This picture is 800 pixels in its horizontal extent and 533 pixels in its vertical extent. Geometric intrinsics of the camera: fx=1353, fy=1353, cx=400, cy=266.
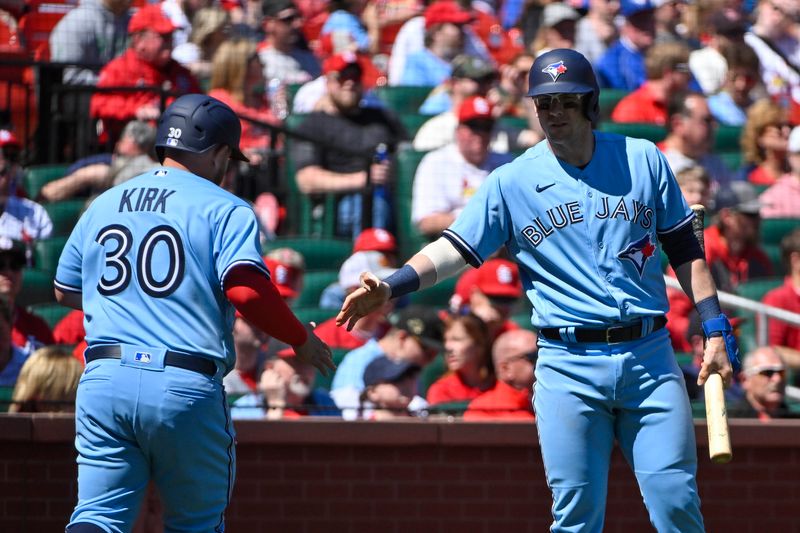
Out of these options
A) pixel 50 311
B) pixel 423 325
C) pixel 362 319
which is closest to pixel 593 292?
pixel 423 325

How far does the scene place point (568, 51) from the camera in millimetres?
4500

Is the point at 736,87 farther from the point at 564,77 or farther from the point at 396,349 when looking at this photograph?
the point at 564,77

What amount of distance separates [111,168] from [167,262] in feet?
11.9

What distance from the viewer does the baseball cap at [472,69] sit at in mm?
8805

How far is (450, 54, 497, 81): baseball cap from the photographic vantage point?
880 centimetres

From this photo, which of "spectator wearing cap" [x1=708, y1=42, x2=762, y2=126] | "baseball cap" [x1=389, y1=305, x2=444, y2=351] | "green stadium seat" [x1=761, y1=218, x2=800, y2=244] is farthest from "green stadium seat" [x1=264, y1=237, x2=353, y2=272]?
"spectator wearing cap" [x1=708, y1=42, x2=762, y2=126]

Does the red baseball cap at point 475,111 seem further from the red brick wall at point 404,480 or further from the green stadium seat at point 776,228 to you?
the red brick wall at point 404,480

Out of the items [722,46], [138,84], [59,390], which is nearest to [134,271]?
[59,390]

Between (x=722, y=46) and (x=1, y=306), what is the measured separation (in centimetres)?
601

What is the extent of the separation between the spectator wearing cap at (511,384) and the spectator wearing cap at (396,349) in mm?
475

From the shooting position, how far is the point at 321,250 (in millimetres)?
8008

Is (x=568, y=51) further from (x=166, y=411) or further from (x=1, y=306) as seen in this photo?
(x=1, y=306)

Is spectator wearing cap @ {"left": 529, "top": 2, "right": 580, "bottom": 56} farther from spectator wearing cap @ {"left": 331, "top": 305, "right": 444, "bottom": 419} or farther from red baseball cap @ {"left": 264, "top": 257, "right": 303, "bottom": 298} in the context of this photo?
red baseball cap @ {"left": 264, "top": 257, "right": 303, "bottom": 298}

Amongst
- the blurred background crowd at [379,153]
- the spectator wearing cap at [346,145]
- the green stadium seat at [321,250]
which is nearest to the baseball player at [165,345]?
the blurred background crowd at [379,153]
